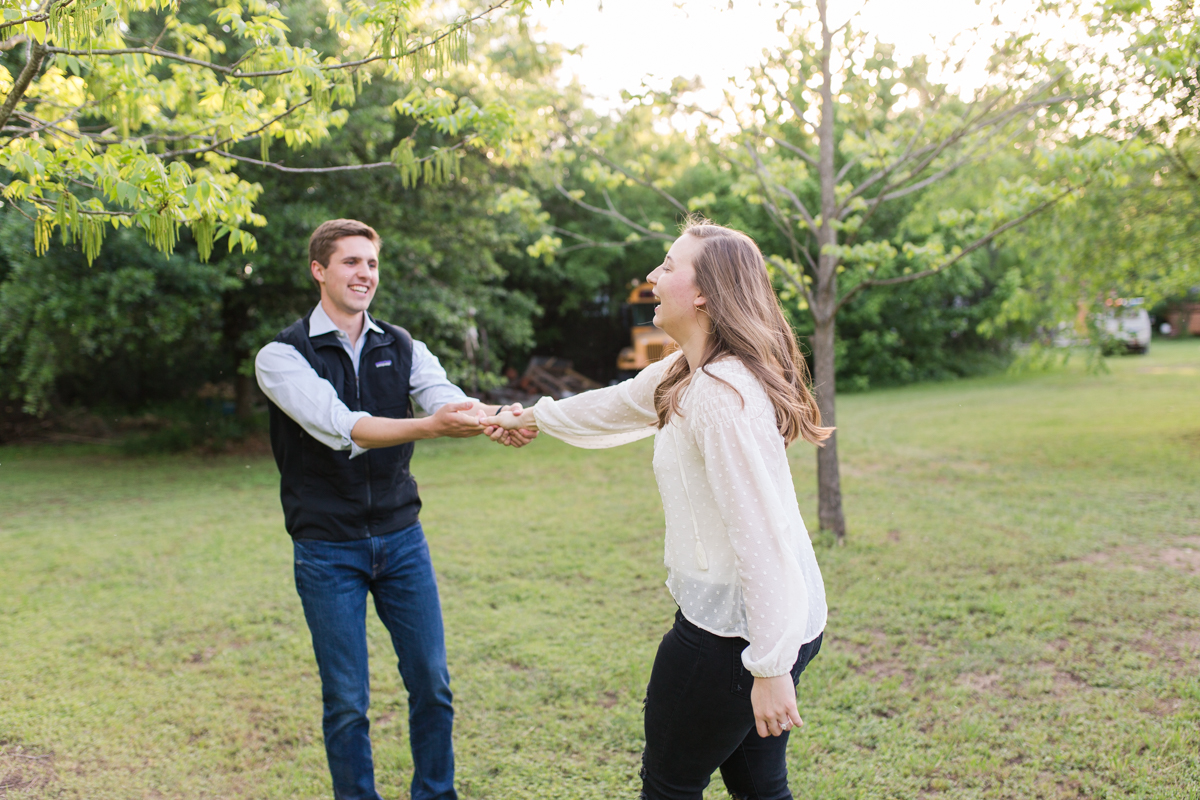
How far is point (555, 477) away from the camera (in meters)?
10.3

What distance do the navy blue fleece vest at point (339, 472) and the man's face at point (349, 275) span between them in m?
0.13

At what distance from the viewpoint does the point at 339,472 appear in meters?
2.78

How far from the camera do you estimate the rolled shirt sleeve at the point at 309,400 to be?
262 centimetres

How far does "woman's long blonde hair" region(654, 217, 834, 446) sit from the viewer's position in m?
2.00

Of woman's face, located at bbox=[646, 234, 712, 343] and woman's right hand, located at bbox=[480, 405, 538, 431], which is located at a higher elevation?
woman's face, located at bbox=[646, 234, 712, 343]

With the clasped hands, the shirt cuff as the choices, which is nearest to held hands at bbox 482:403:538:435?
the clasped hands

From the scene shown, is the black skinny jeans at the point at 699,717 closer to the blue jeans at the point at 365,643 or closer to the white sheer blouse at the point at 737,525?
the white sheer blouse at the point at 737,525

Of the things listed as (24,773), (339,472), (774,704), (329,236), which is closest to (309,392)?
(339,472)

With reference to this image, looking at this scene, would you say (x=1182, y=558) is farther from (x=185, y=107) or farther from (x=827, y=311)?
(x=185, y=107)

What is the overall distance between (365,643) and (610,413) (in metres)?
1.21

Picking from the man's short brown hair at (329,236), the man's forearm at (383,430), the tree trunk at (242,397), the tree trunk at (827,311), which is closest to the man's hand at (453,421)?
the man's forearm at (383,430)

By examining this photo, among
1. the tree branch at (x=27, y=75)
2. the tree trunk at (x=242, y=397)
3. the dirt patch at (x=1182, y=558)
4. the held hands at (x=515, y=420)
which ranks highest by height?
the tree branch at (x=27, y=75)

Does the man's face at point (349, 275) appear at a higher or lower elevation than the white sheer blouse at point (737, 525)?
higher

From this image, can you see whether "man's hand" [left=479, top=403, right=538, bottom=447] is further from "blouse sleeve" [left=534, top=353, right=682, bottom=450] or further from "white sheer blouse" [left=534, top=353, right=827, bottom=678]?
"white sheer blouse" [left=534, top=353, right=827, bottom=678]
